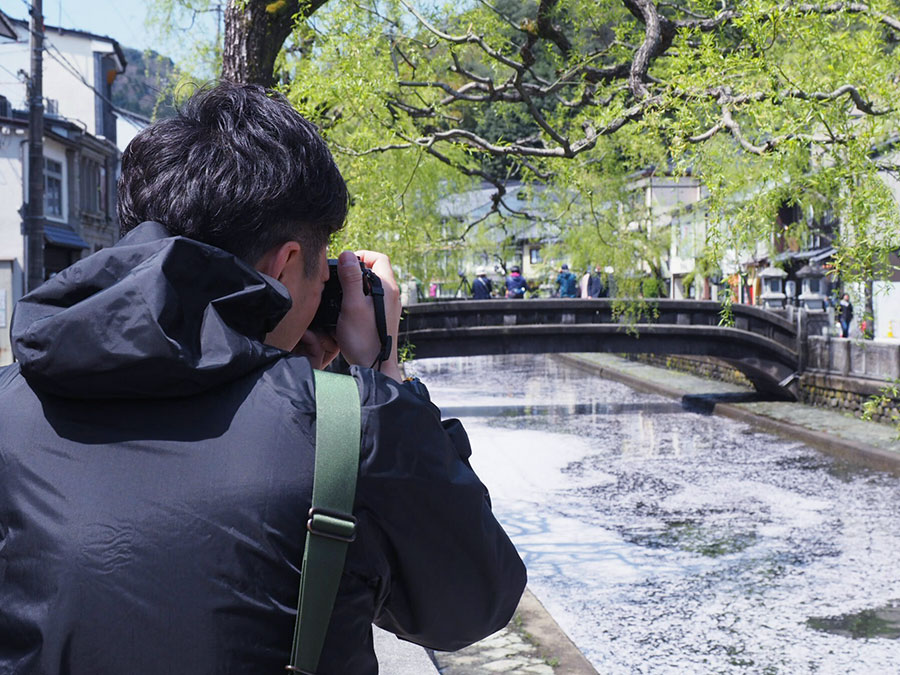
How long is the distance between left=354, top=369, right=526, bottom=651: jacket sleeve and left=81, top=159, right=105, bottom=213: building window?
3166 cm

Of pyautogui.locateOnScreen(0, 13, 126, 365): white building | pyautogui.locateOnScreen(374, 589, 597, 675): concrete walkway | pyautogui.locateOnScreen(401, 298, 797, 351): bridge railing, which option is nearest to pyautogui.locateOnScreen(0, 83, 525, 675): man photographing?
pyautogui.locateOnScreen(374, 589, 597, 675): concrete walkway

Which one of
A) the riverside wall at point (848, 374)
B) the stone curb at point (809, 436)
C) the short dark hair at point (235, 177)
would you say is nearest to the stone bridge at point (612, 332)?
the riverside wall at point (848, 374)

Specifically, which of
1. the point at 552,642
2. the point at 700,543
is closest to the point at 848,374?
the point at 700,543

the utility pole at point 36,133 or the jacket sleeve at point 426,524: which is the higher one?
the utility pole at point 36,133

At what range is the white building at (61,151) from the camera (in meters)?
24.7

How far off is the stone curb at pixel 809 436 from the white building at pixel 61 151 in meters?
15.3

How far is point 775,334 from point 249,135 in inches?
789

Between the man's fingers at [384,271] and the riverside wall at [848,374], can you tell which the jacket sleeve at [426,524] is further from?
the riverside wall at [848,374]

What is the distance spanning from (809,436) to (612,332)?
17.8ft

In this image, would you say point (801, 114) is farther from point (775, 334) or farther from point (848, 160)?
point (775, 334)

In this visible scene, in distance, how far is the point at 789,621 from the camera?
7.78 meters

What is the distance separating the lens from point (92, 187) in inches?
1245

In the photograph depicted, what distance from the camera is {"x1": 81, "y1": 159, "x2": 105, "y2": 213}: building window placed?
30.7 meters

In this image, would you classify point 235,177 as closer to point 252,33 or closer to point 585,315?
point 252,33
